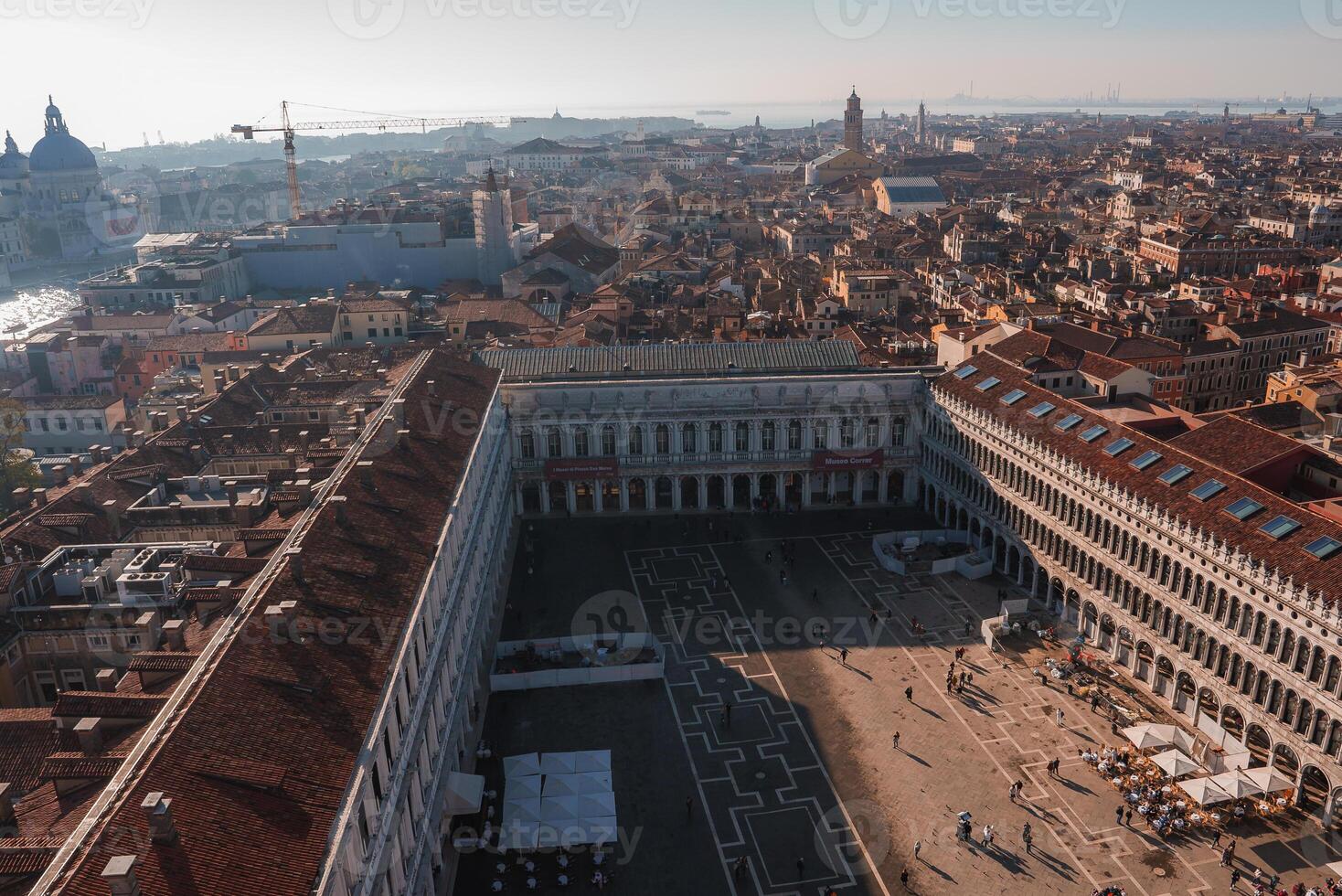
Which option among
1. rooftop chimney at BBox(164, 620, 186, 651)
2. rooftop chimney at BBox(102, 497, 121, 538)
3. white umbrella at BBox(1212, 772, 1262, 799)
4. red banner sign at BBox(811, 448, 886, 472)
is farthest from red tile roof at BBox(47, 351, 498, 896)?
red banner sign at BBox(811, 448, 886, 472)

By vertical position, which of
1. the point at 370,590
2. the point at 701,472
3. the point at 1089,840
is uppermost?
the point at 370,590

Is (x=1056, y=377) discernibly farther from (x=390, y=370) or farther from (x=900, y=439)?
(x=390, y=370)

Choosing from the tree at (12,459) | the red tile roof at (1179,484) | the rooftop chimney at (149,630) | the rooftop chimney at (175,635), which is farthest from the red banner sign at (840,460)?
the tree at (12,459)

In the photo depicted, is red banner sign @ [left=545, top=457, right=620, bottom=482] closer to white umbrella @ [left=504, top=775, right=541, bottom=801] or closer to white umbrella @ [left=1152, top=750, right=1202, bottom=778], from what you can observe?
white umbrella @ [left=504, top=775, right=541, bottom=801]

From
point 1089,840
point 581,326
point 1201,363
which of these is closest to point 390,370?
point 581,326

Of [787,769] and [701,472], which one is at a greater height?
[701,472]

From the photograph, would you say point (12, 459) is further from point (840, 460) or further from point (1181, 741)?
point (1181, 741)

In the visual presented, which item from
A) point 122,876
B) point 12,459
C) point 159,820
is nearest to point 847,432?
point 159,820
